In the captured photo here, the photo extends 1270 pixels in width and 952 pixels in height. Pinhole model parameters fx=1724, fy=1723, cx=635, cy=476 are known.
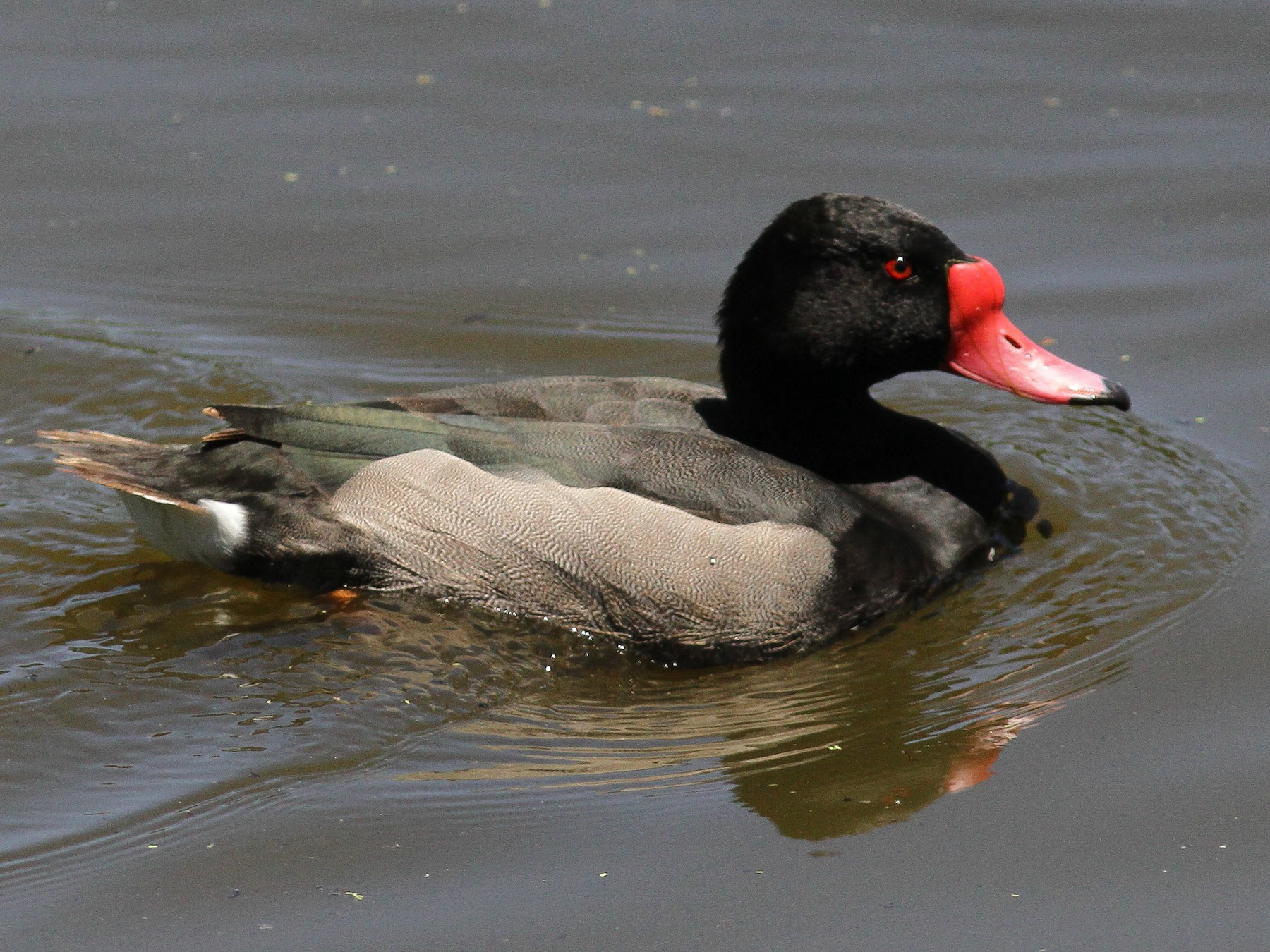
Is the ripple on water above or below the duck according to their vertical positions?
below

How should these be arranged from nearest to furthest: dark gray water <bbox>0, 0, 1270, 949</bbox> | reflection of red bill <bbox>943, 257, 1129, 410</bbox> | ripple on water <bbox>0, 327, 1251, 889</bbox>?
1. dark gray water <bbox>0, 0, 1270, 949</bbox>
2. ripple on water <bbox>0, 327, 1251, 889</bbox>
3. reflection of red bill <bbox>943, 257, 1129, 410</bbox>

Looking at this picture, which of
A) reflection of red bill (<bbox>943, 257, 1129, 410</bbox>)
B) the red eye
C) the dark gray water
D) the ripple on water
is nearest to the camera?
the dark gray water

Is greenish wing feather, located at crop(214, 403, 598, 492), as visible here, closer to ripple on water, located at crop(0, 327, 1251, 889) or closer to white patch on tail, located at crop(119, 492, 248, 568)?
white patch on tail, located at crop(119, 492, 248, 568)

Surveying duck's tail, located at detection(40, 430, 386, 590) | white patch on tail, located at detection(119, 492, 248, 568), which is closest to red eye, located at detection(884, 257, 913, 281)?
duck's tail, located at detection(40, 430, 386, 590)

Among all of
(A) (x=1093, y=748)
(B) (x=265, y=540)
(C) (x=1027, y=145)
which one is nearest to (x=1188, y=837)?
(A) (x=1093, y=748)

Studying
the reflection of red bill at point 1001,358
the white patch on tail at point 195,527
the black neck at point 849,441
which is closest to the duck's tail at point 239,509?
the white patch on tail at point 195,527

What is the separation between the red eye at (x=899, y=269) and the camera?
19.6ft

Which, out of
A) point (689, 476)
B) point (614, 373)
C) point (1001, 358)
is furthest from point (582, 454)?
point (614, 373)

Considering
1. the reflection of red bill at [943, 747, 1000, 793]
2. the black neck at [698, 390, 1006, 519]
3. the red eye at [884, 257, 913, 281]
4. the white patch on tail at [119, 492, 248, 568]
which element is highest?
the red eye at [884, 257, 913, 281]

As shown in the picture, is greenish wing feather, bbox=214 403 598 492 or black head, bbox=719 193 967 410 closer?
greenish wing feather, bbox=214 403 598 492

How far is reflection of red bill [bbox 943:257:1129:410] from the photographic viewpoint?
607 cm

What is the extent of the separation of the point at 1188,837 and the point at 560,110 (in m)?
6.04

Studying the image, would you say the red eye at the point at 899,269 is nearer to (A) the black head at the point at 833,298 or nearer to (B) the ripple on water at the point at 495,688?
(A) the black head at the point at 833,298

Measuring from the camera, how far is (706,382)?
7898 mm
